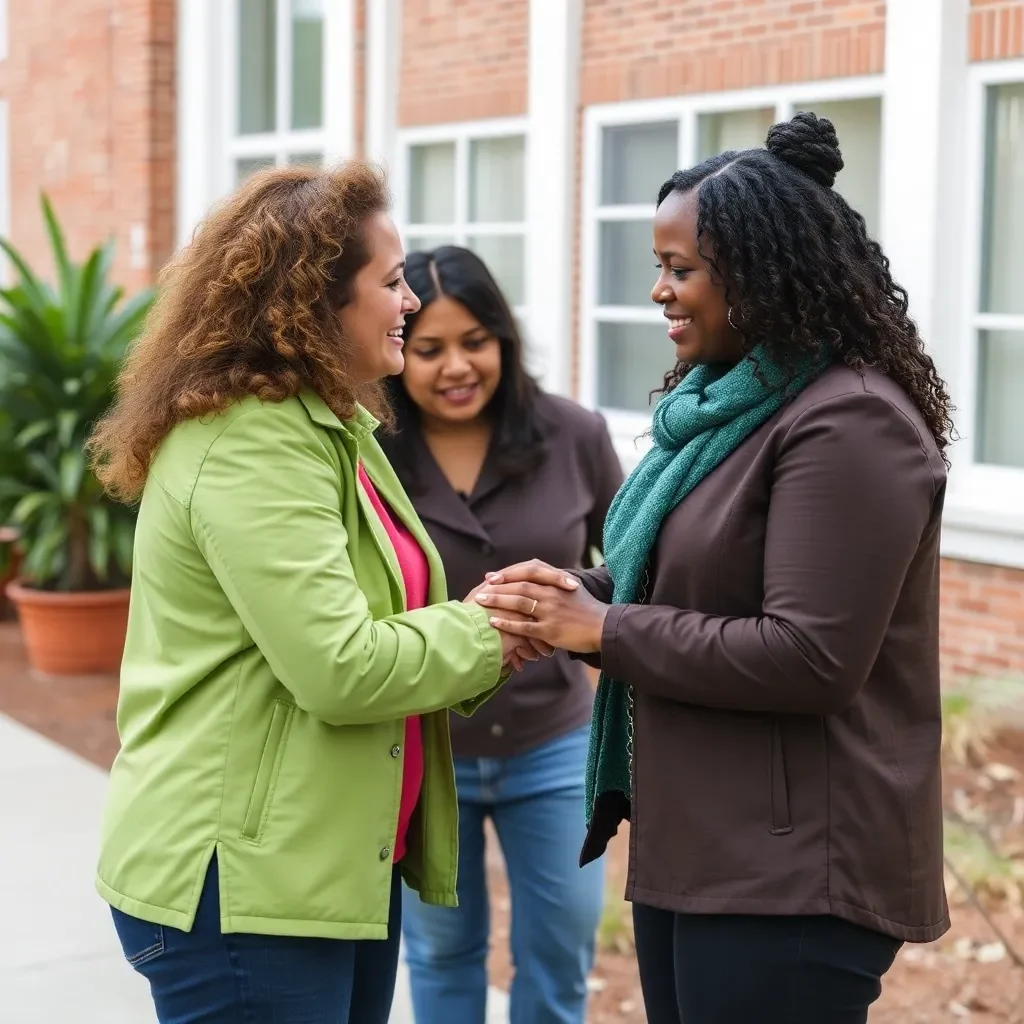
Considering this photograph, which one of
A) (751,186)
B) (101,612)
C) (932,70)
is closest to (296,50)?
(101,612)

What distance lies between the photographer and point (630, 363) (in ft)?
28.4

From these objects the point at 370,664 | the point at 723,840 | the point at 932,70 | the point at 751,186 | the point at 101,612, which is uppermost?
the point at 932,70

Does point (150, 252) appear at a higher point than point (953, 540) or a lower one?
higher

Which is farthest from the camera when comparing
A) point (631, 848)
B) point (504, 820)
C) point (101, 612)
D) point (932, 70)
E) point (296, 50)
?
point (296, 50)

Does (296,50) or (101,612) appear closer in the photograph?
(101,612)

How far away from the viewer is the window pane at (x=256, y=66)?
1139 centimetres

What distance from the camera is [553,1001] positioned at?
3.60 metres

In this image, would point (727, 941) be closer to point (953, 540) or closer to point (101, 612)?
point (953, 540)

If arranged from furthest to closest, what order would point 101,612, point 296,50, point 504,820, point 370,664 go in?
point 296,50
point 101,612
point 504,820
point 370,664

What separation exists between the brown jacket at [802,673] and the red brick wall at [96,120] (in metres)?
9.92

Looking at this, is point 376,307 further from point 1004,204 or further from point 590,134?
point 590,134

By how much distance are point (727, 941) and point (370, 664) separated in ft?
2.12


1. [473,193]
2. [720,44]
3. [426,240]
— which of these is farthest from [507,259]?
[720,44]

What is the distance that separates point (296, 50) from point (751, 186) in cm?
927
